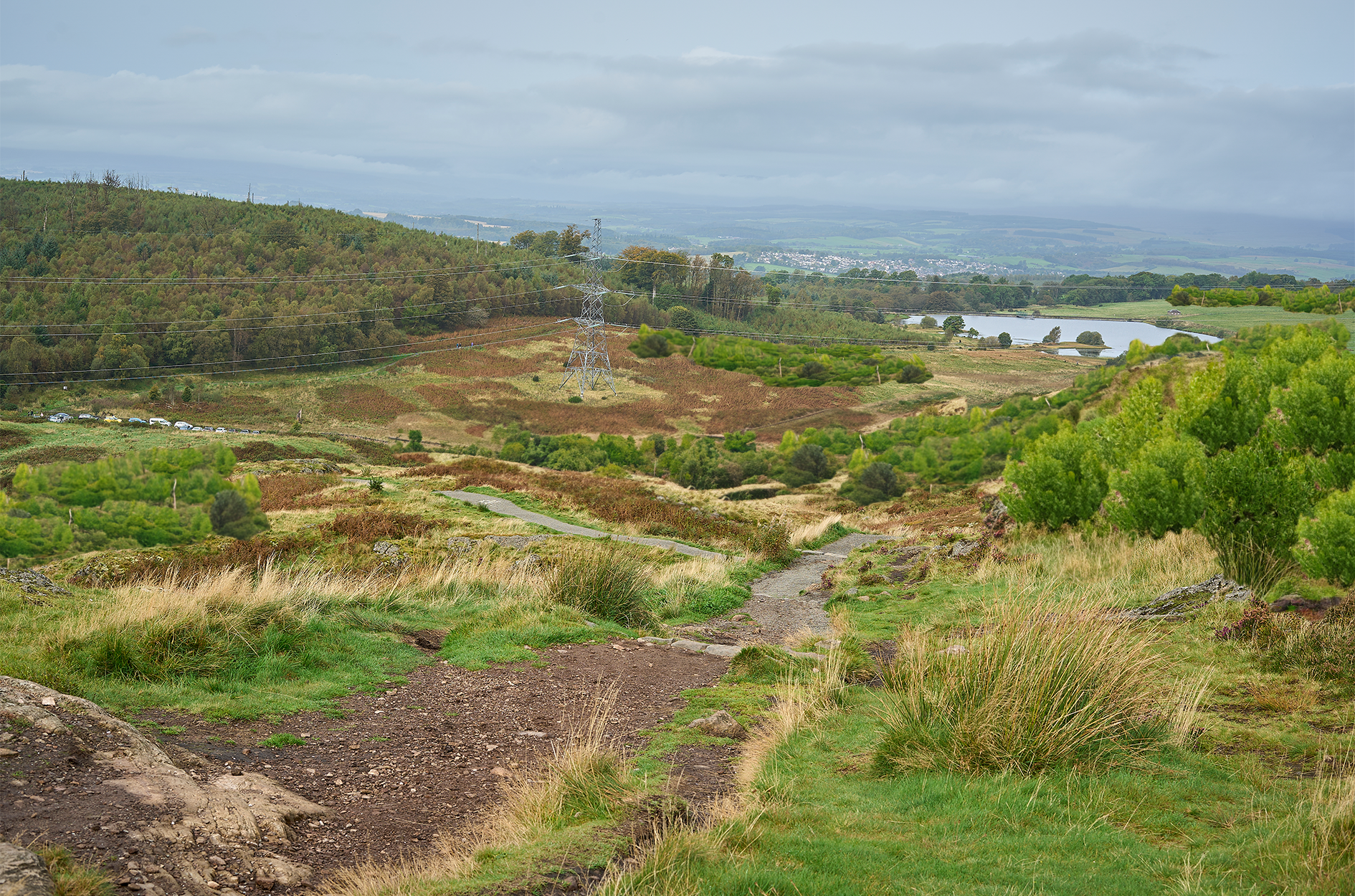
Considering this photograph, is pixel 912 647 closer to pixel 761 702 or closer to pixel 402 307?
pixel 761 702

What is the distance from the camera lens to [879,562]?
1942cm

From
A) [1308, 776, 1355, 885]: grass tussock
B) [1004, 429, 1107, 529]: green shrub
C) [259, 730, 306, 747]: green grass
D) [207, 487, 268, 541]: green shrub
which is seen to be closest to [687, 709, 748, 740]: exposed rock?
[259, 730, 306, 747]: green grass

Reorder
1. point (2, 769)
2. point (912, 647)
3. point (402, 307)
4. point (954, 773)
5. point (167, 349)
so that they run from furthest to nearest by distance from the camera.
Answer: point (402, 307) < point (167, 349) < point (912, 647) < point (954, 773) < point (2, 769)

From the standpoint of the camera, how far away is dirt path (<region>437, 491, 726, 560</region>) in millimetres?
22859

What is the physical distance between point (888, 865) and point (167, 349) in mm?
86093

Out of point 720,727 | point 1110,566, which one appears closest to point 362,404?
point 1110,566

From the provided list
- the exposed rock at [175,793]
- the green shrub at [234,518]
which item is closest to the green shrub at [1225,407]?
the exposed rock at [175,793]

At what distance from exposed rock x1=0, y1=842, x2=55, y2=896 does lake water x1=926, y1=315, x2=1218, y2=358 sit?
6037 cm

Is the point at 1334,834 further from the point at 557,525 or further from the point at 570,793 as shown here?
the point at 557,525

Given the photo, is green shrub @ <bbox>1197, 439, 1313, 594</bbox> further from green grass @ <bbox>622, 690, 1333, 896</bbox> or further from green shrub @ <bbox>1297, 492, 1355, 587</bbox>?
green grass @ <bbox>622, 690, 1333, 896</bbox>

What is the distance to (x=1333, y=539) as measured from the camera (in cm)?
926

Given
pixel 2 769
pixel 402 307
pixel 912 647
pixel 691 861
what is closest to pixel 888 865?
pixel 691 861

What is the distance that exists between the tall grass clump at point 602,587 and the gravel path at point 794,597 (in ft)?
6.30

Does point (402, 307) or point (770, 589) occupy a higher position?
point (402, 307)
